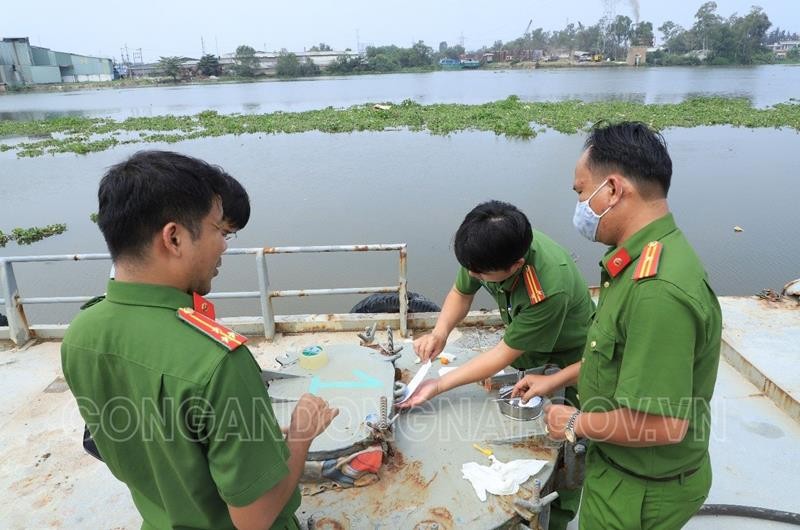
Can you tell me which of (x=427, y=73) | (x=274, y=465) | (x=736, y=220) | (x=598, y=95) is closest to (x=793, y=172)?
(x=736, y=220)

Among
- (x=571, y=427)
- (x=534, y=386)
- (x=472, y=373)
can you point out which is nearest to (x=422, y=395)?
(x=472, y=373)

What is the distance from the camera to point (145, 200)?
1.08 meters

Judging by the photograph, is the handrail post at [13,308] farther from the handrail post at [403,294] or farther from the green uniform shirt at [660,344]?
the green uniform shirt at [660,344]

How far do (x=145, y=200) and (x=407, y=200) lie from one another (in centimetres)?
1004

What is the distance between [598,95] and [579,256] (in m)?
28.8

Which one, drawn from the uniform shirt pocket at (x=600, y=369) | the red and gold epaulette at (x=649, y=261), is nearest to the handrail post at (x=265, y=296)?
the uniform shirt pocket at (x=600, y=369)

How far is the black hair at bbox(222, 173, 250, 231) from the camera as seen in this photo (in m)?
1.95

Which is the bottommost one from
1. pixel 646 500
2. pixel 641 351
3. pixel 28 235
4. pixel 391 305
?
pixel 28 235

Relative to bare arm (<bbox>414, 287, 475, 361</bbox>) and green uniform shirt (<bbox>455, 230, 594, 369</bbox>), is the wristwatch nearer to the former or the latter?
green uniform shirt (<bbox>455, 230, 594, 369</bbox>)

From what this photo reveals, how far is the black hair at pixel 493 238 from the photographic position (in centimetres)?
199

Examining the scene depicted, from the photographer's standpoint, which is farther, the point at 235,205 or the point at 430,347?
the point at 430,347

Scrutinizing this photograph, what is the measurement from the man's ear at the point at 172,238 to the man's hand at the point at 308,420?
1.71 feet

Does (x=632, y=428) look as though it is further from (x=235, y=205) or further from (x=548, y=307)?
(x=235, y=205)

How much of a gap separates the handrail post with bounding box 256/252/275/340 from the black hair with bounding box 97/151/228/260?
282 cm
